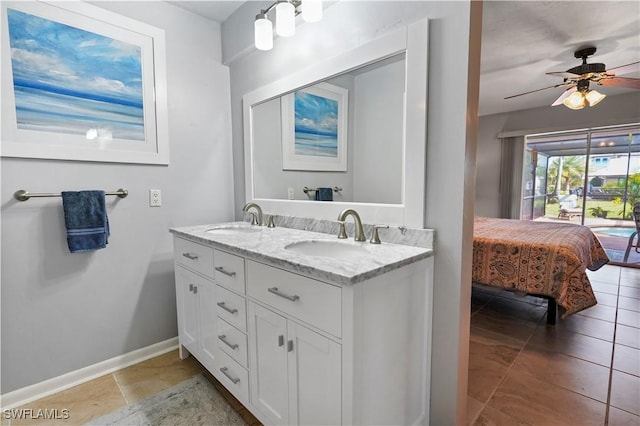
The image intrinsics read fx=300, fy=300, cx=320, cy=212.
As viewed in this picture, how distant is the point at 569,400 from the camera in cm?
154

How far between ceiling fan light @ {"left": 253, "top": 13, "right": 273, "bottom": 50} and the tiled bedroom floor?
7.19 feet

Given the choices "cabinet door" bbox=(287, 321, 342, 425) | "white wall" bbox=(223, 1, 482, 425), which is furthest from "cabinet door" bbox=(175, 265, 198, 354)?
"white wall" bbox=(223, 1, 482, 425)

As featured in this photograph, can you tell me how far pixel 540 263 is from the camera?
2.22 m

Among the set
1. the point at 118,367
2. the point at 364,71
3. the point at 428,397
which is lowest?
the point at 118,367

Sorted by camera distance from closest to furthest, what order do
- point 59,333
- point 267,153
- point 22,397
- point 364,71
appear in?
point 364,71 → point 22,397 → point 59,333 → point 267,153

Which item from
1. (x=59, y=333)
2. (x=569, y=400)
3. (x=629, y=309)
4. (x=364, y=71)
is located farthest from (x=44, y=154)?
(x=629, y=309)

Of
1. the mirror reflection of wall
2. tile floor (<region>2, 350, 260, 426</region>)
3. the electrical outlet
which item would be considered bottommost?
tile floor (<region>2, 350, 260, 426</region>)

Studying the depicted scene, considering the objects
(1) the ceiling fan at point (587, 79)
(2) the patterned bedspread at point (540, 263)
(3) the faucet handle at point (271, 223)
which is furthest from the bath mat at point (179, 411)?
(1) the ceiling fan at point (587, 79)

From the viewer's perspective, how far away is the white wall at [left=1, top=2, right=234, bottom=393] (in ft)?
5.15

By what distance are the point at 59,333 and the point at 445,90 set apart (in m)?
2.33

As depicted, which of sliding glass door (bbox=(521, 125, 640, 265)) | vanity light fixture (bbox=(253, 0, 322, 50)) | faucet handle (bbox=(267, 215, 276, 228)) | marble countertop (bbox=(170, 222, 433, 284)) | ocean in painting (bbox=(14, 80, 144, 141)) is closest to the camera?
marble countertop (bbox=(170, 222, 433, 284))

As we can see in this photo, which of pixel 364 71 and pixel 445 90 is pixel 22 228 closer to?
pixel 364 71

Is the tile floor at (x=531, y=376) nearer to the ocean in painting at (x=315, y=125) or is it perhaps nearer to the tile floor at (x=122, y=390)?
the tile floor at (x=122, y=390)

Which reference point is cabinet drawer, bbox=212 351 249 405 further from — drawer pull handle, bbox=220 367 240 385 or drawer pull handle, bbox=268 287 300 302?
drawer pull handle, bbox=268 287 300 302
